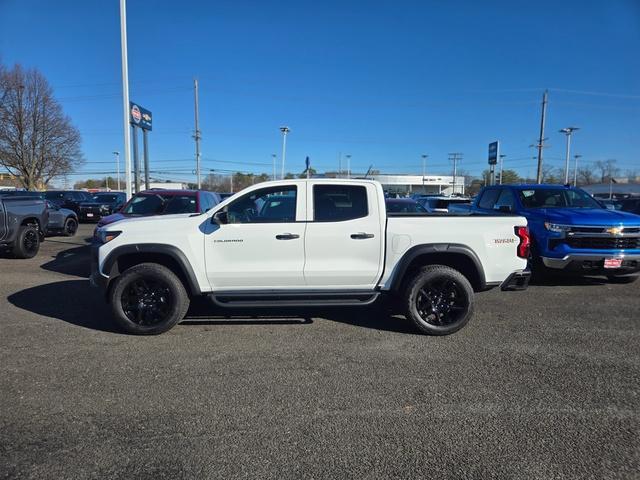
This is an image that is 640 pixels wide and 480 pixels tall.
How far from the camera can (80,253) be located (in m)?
11.9

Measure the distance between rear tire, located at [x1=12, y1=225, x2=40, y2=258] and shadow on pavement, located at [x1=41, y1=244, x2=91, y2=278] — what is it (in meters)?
0.56

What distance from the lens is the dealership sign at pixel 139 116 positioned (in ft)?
51.0

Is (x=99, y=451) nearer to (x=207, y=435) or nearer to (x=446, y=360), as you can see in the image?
(x=207, y=435)

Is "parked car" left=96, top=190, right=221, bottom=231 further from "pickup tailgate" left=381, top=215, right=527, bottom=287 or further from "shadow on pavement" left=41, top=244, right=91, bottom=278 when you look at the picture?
"pickup tailgate" left=381, top=215, right=527, bottom=287

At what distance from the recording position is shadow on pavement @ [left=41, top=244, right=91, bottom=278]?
9250mm

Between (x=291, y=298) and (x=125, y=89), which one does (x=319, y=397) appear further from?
(x=125, y=89)

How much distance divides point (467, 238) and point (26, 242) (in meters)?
10.6

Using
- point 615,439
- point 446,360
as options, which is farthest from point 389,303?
point 615,439

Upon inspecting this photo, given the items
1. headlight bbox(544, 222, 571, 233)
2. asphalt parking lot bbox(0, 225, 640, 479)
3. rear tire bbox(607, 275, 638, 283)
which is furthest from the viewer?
rear tire bbox(607, 275, 638, 283)

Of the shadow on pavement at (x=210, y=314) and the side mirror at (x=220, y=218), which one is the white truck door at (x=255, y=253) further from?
the shadow on pavement at (x=210, y=314)

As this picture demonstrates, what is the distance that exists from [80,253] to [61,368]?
871 cm

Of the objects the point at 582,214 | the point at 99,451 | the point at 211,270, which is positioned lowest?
the point at 99,451

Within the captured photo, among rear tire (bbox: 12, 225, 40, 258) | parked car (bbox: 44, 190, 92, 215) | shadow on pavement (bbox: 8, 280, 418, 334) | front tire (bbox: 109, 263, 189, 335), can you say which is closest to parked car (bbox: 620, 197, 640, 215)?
shadow on pavement (bbox: 8, 280, 418, 334)

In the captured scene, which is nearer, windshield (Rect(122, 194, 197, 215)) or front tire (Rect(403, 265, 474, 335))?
front tire (Rect(403, 265, 474, 335))
